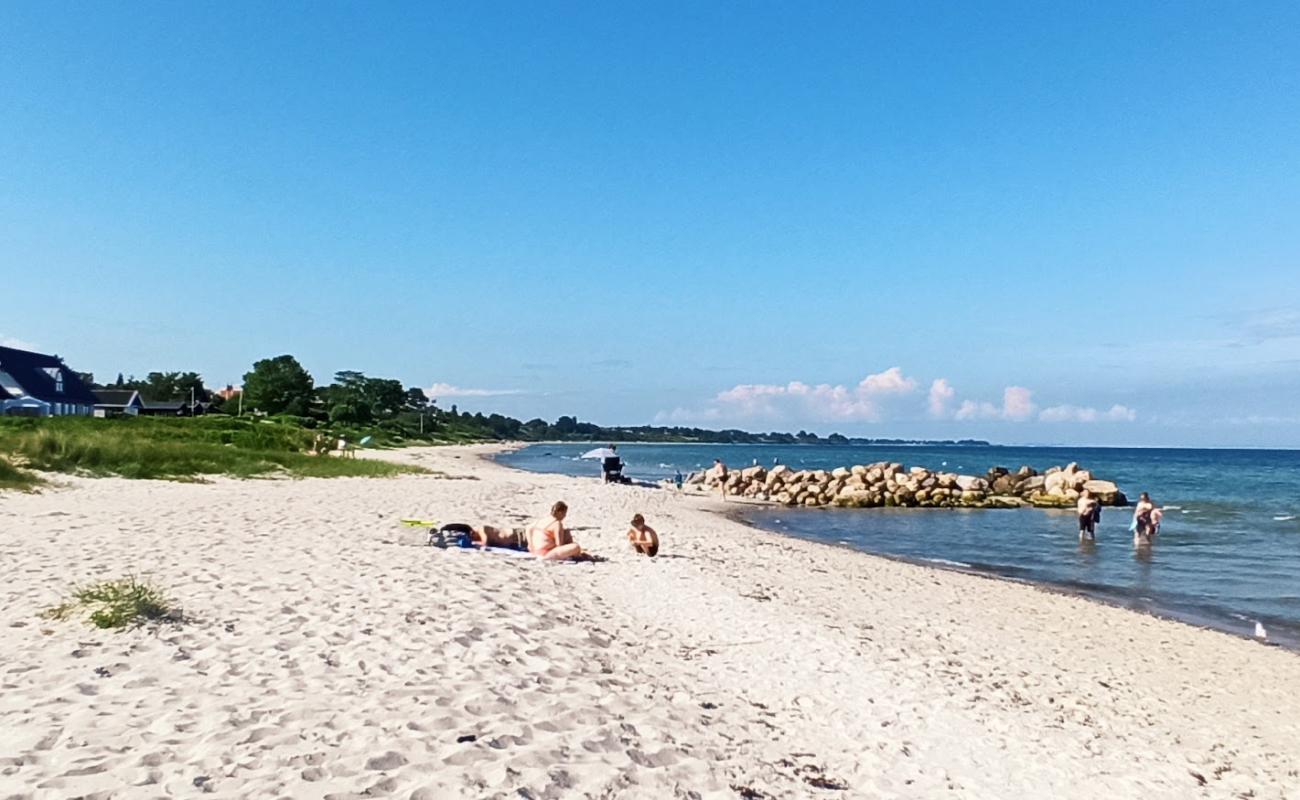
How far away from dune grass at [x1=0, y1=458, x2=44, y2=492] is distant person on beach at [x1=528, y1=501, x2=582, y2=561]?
12.2 m

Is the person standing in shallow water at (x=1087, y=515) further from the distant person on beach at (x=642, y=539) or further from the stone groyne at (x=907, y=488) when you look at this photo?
the distant person on beach at (x=642, y=539)

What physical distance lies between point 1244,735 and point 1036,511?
33.5m

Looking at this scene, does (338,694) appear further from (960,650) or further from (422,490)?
(422,490)

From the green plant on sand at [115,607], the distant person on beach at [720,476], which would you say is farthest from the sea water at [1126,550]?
the green plant on sand at [115,607]

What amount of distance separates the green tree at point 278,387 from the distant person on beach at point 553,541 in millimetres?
84363

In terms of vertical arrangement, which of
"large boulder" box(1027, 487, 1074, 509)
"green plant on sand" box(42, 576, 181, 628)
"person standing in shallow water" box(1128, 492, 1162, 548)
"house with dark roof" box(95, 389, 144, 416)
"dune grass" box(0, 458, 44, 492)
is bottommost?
"large boulder" box(1027, 487, 1074, 509)

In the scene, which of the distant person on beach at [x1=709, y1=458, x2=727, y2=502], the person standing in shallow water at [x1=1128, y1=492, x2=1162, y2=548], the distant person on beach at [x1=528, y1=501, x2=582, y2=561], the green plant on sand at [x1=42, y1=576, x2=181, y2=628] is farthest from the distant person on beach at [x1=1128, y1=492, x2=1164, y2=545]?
the green plant on sand at [x1=42, y1=576, x2=181, y2=628]

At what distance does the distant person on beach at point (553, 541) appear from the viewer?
13.7 metres

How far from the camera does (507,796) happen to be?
4.66 m

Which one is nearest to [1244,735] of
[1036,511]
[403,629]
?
[403,629]

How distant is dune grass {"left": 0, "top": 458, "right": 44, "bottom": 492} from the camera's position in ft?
59.9

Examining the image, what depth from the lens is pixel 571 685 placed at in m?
6.86

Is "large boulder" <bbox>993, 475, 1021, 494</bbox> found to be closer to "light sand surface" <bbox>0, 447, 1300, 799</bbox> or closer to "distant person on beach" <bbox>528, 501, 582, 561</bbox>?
"light sand surface" <bbox>0, 447, 1300, 799</bbox>

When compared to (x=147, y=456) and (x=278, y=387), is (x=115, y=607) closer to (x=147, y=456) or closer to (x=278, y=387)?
(x=147, y=456)
